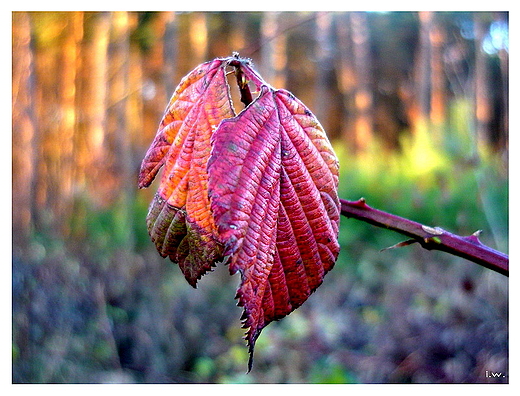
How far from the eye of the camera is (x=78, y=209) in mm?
3781

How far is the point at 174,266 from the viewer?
13.1 ft

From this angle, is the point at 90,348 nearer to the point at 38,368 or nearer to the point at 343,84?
the point at 38,368

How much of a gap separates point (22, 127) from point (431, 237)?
3.75 meters

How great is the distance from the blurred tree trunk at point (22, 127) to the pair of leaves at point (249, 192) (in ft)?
10.7

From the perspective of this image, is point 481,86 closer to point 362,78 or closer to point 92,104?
point 362,78

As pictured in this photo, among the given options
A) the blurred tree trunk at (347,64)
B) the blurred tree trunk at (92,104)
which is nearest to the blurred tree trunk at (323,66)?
the blurred tree trunk at (347,64)

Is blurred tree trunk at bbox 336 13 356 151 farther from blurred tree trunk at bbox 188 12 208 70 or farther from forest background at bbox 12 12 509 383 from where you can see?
forest background at bbox 12 12 509 383

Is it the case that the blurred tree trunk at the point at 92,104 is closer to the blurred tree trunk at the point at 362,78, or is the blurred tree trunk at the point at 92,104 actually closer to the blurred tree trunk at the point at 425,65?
the blurred tree trunk at the point at 425,65

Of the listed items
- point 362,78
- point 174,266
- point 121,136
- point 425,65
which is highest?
point 425,65

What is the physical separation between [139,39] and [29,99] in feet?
5.78

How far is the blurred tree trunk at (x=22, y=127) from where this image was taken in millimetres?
3383

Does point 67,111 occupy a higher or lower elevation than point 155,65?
lower

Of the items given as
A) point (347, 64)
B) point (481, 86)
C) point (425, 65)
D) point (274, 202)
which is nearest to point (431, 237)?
point (274, 202)
